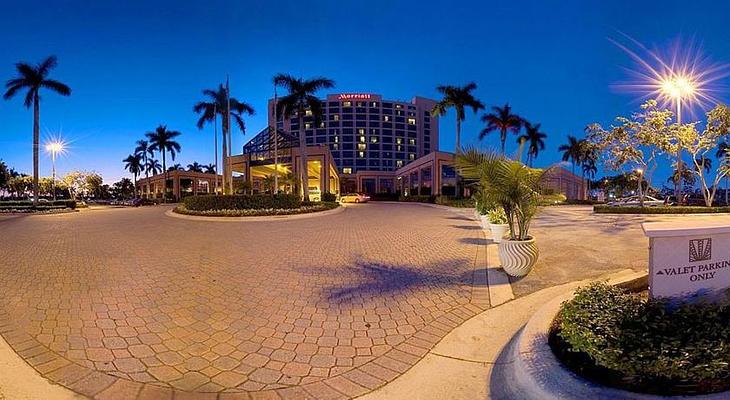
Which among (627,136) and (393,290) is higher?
(627,136)

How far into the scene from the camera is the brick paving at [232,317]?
317 cm

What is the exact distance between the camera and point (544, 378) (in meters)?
2.81

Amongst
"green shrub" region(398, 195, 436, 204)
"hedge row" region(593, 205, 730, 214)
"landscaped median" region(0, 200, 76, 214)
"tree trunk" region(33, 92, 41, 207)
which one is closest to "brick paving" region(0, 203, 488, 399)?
"hedge row" region(593, 205, 730, 214)

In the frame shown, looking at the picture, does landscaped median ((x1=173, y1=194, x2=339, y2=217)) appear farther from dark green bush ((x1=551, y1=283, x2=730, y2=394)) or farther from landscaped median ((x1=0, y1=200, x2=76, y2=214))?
dark green bush ((x1=551, y1=283, x2=730, y2=394))

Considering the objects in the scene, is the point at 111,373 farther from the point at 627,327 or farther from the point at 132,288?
the point at 627,327

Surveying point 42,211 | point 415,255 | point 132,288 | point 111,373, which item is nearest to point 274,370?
point 111,373

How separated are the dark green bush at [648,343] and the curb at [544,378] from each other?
0.33 ft

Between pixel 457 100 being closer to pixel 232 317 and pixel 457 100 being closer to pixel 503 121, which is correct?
pixel 503 121

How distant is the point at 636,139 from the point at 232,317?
24.8 m

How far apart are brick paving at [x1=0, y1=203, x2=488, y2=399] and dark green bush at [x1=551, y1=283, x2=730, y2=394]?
1.43 metres

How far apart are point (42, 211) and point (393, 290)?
36.1 m

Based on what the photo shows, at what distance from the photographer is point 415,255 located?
8469 millimetres

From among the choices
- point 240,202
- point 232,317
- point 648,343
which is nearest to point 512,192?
point 648,343

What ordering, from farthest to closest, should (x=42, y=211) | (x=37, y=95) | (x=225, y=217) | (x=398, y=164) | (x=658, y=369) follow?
1. (x=398, y=164)
2. (x=37, y=95)
3. (x=42, y=211)
4. (x=225, y=217)
5. (x=658, y=369)
